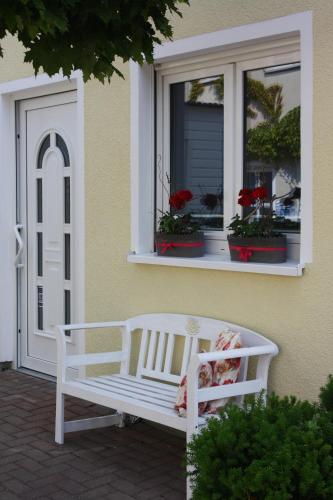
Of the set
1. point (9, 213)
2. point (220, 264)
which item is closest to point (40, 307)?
point (9, 213)

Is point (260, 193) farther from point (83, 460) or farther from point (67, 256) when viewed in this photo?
point (67, 256)

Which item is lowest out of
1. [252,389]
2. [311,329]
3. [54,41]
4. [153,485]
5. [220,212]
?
[153,485]

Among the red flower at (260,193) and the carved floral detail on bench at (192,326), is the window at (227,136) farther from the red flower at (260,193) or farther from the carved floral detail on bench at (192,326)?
the carved floral detail on bench at (192,326)

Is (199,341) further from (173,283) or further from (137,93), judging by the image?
(137,93)

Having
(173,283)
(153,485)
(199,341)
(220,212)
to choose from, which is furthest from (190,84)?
(153,485)

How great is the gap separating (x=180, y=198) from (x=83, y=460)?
178 centimetres

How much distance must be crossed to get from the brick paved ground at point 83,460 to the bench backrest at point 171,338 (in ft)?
1.49

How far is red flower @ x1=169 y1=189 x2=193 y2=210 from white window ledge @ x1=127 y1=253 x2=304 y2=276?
360 millimetres

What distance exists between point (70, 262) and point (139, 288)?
3.65 feet

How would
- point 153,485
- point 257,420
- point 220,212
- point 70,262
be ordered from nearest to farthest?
point 257,420, point 153,485, point 220,212, point 70,262

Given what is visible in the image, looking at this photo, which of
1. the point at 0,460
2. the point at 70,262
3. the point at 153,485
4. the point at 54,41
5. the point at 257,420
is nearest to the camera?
the point at 257,420

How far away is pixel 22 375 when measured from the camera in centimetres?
689

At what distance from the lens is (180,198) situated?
5.14 metres

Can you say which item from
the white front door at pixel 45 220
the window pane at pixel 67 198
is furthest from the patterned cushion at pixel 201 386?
the window pane at pixel 67 198
